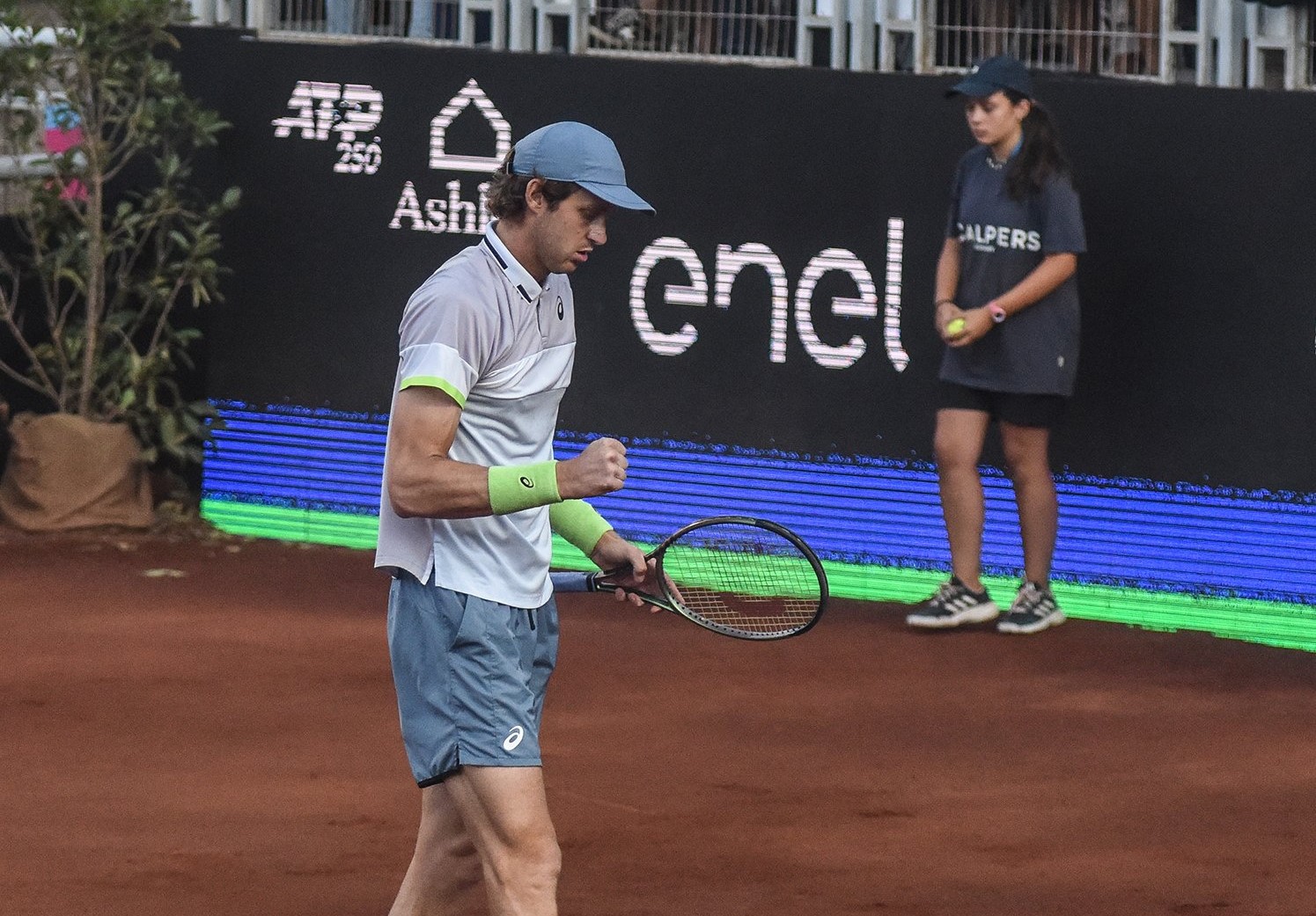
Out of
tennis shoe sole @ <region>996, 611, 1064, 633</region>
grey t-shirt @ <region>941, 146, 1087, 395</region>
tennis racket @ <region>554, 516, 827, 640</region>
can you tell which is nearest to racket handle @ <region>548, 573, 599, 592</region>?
tennis racket @ <region>554, 516, 827, 640</region>

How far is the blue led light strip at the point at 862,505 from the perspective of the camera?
329 inches

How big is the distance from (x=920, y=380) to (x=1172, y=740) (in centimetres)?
237

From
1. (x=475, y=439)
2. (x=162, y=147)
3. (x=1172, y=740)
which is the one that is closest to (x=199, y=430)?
(x=162, y=147)

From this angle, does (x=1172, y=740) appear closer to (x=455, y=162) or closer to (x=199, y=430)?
(x=455, y=162)

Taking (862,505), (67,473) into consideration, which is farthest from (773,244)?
(67,473)

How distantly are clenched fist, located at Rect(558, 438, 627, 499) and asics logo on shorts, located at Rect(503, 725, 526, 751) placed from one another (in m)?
0.47

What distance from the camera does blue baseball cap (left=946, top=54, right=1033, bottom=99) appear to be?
26.0ft

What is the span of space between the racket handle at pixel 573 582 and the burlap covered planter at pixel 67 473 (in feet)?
19.4

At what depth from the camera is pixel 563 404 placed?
9438 millimetres

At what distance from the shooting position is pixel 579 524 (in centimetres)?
436

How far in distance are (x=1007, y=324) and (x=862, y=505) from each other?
1218 millimetres

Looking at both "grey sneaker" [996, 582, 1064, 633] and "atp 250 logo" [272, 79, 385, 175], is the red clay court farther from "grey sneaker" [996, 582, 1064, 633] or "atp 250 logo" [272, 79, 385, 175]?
"atp 250 logo" [272, 79, 385, 175]

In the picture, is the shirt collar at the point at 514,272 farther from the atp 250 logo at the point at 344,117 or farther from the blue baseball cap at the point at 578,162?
the atp 250 logo at the point at 344,117

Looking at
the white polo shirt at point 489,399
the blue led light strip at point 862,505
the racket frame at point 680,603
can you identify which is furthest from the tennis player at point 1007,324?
the white polo shirt at point 489,399
